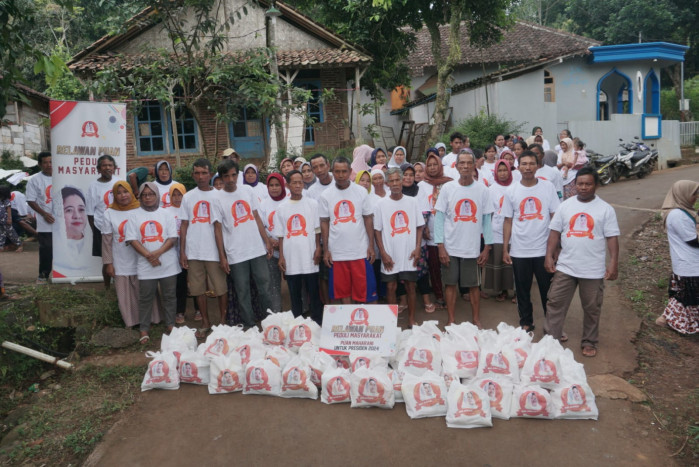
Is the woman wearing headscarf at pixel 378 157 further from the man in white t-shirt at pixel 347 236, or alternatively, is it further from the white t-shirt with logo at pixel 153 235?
the white t-shirt with logo at pixel 153 235

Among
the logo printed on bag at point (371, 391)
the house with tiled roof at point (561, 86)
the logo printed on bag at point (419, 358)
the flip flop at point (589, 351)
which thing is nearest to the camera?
the logo printed on bag at point (371, 391)

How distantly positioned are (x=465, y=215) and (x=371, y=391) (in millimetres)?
2120

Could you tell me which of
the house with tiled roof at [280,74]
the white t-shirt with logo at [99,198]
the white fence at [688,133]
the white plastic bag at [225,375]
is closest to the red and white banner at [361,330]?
the white plastic bag at [225,375]

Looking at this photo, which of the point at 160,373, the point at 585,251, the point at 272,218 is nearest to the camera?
the point at 160,373

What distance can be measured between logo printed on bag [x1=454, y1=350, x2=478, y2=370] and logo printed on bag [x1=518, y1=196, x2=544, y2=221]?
1639mm

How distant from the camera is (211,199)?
17.4ft

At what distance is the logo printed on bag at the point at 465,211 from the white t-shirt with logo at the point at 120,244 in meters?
3.17

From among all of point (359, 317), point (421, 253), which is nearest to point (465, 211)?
point (421, 253)

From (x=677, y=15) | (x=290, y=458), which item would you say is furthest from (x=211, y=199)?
Answer: (x=677, y=15)

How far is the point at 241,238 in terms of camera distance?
531 centimetres

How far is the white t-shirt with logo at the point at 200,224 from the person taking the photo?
538cm

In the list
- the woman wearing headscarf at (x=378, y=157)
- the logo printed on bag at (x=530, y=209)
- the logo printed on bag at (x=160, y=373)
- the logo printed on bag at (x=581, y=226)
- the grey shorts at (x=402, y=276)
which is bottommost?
the logo printed on bag at (x=160, y=373)

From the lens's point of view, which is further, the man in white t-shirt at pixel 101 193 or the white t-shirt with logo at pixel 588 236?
the man in white t-shirt at pixel 101 193

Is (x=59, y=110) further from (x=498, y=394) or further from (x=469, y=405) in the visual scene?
(x=498, y=394)
